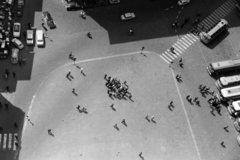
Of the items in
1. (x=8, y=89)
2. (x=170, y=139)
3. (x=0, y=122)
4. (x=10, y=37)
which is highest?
(x=10, y=37)

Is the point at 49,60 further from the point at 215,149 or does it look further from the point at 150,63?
the point at 215,149

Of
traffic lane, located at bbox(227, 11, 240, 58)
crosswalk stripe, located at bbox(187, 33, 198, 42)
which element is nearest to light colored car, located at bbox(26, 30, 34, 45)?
crosswalk stripe, located at bbox(187, 33, 198, 42)

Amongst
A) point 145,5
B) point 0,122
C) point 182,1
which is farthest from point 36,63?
point 182,1

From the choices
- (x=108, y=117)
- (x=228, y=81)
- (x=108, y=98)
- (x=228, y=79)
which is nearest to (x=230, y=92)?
(x=228, y=81)

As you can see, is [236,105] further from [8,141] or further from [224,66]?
[8,141]

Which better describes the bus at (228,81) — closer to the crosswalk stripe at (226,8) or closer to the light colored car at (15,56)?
the crosswalk stripe at (226,8)

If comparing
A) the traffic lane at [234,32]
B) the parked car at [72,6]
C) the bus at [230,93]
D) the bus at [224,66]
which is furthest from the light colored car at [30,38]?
the traffic lane at [234,32]
